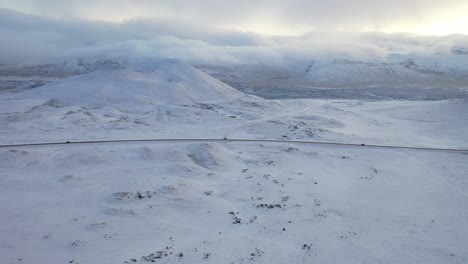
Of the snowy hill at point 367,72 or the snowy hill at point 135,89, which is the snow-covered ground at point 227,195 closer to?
the snowy hill at point 135,89

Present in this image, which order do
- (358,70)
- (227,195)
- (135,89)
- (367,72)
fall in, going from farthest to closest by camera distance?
(358,70) → (367,72) → (135,89) → (227,195)

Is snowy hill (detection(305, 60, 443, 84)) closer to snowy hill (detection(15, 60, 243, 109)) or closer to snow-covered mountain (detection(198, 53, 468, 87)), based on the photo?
snow-covered mountain (detection(198, 53, 468, 87))

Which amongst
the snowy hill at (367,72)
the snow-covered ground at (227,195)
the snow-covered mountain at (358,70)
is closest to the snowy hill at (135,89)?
the snow-covered ground at (227,195)

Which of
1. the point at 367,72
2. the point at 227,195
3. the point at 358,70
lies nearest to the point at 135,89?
the point at 227,195

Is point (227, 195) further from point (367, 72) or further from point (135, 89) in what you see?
point (367, 72)

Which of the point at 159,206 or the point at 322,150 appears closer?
the point at 159,206

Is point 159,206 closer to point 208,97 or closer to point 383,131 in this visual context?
point 383,131

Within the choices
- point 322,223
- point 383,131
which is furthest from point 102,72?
point 322,223
